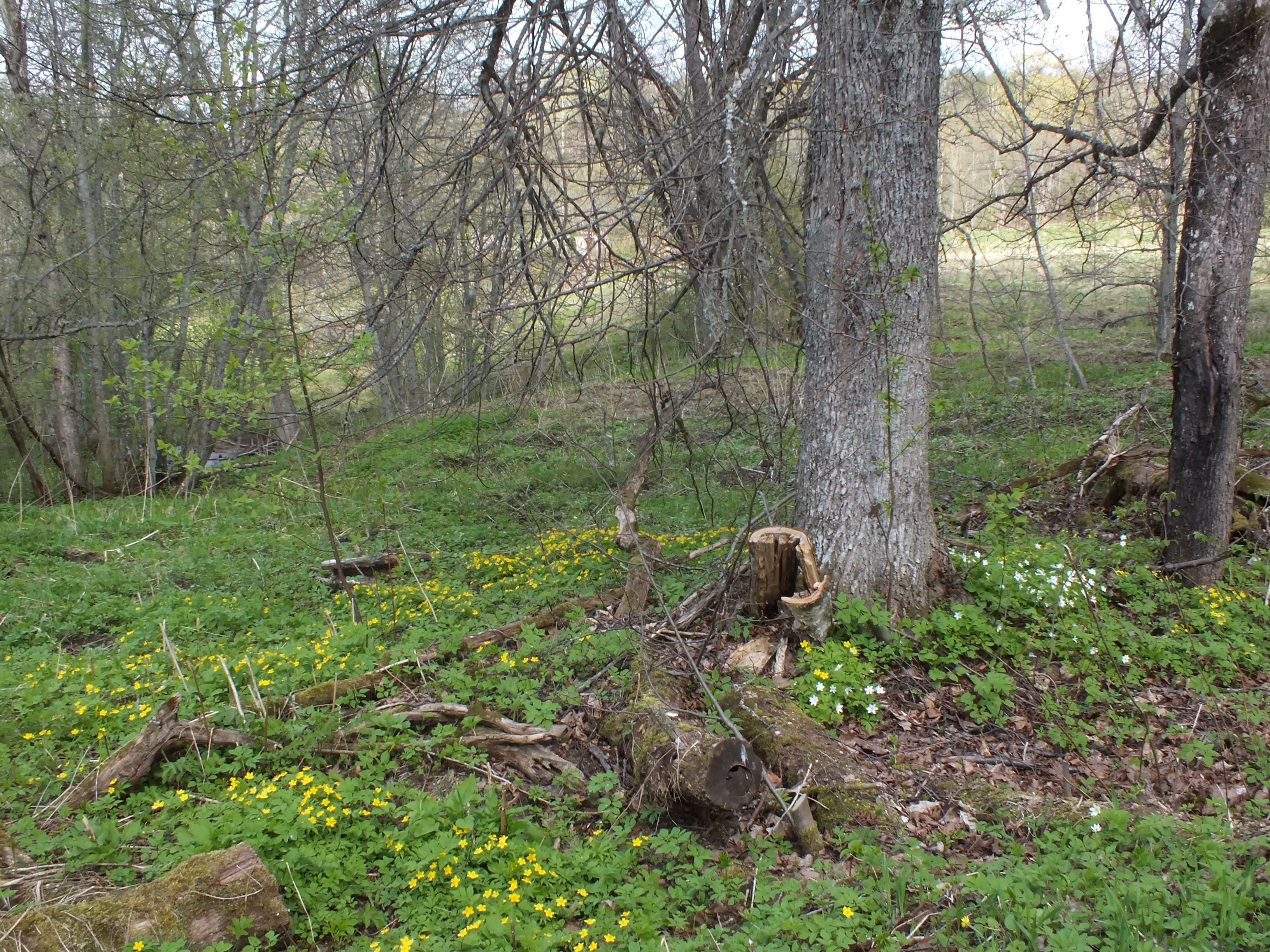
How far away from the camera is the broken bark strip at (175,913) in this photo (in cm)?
241

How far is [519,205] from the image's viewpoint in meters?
4.06

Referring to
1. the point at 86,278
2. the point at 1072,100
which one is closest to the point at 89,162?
the point at 86,278

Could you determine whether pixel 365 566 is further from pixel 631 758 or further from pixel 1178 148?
pixel 1178 148

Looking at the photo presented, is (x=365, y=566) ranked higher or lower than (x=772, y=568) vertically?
lower

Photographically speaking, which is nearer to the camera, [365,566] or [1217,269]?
[1217,269]

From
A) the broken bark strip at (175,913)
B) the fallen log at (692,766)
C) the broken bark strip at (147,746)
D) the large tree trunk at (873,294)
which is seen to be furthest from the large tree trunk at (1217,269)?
the broken bark strip at (147,746)

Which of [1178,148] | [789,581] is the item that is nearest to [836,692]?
[789,581]

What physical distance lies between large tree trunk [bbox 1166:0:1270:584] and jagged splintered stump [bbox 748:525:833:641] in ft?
9.21

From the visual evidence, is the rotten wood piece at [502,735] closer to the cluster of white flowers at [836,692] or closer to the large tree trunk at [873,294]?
the cluster of white flowers at [836,692]

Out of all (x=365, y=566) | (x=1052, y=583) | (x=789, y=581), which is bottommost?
(x=365, y=566)

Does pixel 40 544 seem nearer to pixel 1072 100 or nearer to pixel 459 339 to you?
pixel 459 339

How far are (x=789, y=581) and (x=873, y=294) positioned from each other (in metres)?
1.70

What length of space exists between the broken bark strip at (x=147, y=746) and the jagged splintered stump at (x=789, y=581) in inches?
106

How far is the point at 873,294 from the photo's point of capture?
164 inches
